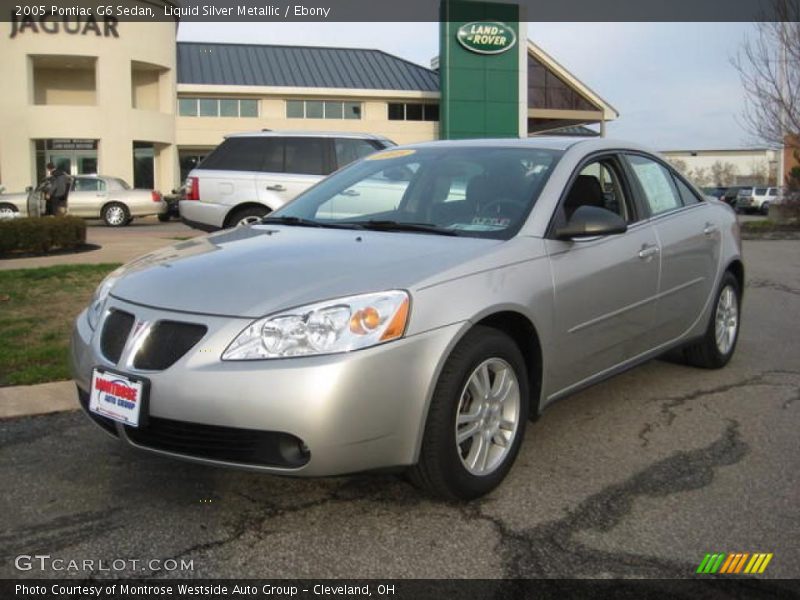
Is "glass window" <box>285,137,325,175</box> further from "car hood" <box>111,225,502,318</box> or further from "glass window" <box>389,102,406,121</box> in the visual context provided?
"glass window" <box>389,102,406,121</box>

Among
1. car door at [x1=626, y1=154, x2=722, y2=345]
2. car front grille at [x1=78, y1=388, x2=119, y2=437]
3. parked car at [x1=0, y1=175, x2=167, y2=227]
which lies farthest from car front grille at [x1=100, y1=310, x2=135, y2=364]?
parked car at [x1=0, y1=175, x2=167, y2=227]

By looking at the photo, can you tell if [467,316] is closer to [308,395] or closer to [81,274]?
[308,395]

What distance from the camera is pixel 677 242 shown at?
→ 4.77m

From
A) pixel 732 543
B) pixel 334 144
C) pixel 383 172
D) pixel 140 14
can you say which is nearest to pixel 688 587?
pixel 732 543

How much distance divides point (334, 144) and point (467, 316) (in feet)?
29.6

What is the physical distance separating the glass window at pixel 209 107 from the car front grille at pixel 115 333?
39.0 meters

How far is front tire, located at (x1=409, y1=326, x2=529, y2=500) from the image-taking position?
10.1 ft

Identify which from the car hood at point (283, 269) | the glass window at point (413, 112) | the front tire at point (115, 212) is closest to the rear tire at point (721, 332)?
the car hood at point (283, 269)

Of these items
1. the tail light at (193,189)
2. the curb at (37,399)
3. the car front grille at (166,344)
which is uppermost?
the tail light at (193,189)

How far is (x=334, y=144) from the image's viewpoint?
38.6 feet

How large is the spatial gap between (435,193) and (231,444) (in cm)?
194

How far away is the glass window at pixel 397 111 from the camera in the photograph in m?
43.2

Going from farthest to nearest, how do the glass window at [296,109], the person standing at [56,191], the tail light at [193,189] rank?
the glass window at [296,109] → the person standing at [56,191] → the tail light at [193,189]

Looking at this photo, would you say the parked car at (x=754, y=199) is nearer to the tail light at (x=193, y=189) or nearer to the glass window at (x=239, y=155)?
the glass window at (x=239, y=155)
